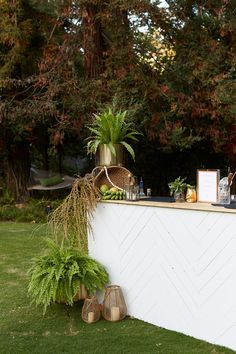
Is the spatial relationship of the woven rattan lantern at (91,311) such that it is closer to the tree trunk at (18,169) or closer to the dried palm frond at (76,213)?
the dried palm frond at (76,213)

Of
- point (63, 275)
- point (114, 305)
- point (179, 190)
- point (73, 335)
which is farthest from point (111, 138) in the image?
point (73, 335)

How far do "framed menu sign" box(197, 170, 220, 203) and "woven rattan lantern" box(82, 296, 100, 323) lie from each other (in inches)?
47.2

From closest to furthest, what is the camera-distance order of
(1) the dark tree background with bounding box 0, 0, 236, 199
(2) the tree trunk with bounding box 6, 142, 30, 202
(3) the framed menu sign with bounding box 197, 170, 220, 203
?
(3) the framed menu sign with bounding box 197, 170, 220, 203, (1) the dark tree background with bounding box 0, 0, 236, 199, (2) the tree trunk with bounding box 6, 142, 30, 202

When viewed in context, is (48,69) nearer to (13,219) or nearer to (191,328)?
(13,219)

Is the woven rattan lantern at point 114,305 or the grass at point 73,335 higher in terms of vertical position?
the woven rattan lantern at point 114,305

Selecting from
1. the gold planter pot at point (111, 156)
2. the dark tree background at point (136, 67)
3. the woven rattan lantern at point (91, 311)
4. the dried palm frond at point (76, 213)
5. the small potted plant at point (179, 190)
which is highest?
the dark tree background at point (136, 67)

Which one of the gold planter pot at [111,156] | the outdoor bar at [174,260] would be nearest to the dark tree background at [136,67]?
the gold planter pot at [111,156]

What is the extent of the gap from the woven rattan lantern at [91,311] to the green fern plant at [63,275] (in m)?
0.08

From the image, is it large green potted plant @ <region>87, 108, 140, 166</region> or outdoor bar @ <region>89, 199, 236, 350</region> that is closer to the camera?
outdoor bar @ <region>89, 199, 236, 350</region>

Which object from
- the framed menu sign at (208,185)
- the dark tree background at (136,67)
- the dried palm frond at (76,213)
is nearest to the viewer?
the framed menu sign at (208,185)

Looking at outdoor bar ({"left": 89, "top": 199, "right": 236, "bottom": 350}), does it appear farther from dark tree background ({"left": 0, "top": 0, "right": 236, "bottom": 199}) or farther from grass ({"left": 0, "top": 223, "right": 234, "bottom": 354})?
dark tree background ({"left": 0, "top": 0, "right": 236, "bottom": 199})

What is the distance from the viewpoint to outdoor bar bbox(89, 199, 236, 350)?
328 centimetres

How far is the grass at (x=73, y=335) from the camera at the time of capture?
3.38 m

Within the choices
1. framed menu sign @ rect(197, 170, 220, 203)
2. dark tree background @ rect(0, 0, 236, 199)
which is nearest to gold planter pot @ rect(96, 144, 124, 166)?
framed menu sign @ rect(197, 170, 220, 203)
